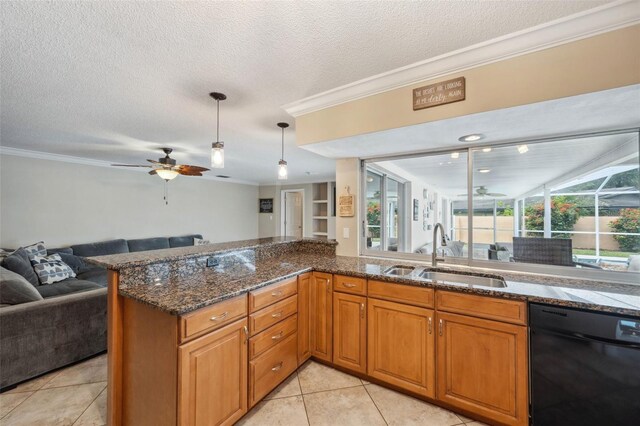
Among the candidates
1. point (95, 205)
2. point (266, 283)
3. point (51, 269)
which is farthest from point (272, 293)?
point (95, 205)

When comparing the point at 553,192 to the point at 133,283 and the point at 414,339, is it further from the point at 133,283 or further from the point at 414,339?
the point at 133,283

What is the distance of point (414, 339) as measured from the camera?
1924 mm

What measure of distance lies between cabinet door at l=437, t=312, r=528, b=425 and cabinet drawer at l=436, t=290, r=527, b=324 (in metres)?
0.04

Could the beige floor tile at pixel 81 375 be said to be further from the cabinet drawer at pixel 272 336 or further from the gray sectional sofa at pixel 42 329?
the cabinet drawer at pixel 272 336

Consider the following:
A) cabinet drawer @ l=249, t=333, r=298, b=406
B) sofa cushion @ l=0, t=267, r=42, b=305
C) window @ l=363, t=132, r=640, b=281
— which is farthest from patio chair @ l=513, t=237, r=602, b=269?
sofa cushion @ l=0, t=267, r=42, b=305

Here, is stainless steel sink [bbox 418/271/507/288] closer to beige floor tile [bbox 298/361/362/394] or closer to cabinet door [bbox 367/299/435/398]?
cabinet door [bbox 367/299/435/398]

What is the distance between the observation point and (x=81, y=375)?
2252 millimetres

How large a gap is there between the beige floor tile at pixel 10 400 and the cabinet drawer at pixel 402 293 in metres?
2.76

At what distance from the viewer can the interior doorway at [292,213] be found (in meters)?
7.91

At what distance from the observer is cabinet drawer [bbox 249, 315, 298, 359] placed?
5.82 feet

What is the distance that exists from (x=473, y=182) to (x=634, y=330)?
145 cm

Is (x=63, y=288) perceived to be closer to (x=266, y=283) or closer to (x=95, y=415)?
(x=95, y=415)

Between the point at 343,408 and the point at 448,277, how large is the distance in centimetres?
136

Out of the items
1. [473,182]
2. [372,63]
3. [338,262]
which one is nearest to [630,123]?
[473,182]
